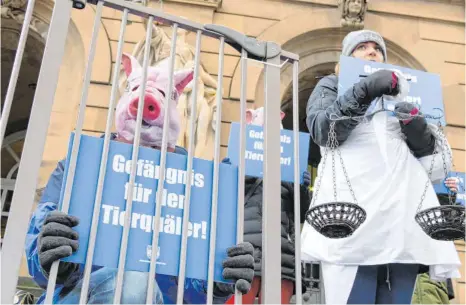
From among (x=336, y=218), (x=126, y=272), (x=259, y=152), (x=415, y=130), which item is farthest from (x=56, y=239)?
(x=259, y=152)

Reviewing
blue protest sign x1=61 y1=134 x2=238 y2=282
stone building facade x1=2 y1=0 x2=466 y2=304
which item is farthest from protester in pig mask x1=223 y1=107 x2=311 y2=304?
stone building facade x1=2 y1=0 x2=466 y2=304

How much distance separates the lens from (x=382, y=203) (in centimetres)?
353

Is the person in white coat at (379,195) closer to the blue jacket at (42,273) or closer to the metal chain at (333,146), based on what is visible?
the metal chain at (333,146)

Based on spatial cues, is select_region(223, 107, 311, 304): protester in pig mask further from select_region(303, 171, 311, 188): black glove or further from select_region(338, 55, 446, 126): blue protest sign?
select_region(338, 55, 446, 126): blue protest sign

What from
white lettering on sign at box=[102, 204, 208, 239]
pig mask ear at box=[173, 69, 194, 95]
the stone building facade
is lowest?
white lettering on sign at box=[102, 204, 208, 239]

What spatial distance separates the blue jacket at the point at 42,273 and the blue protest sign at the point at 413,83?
1778 mm

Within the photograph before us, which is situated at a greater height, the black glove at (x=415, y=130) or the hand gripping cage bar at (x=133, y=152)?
the black glove at (x=415, y=130)

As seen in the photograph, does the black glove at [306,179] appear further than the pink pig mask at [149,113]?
Yes

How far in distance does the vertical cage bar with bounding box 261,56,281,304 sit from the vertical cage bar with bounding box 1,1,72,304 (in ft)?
3.02

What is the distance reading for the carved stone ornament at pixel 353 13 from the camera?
9633mm

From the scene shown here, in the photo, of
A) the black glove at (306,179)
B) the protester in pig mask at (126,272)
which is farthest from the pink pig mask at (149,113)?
the black glove at (306,179)

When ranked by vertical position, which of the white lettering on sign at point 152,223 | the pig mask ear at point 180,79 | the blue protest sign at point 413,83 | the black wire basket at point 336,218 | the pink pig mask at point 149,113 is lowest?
the white lettering on sign at point 152,223

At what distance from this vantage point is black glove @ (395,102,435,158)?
354 centimetres

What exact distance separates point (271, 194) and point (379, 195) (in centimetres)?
132
